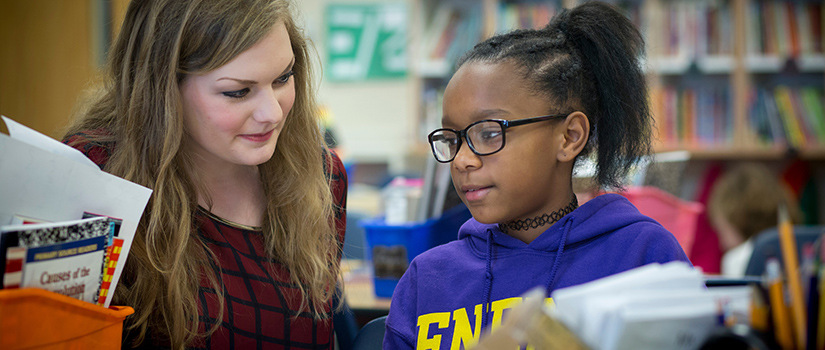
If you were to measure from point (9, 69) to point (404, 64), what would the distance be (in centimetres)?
228

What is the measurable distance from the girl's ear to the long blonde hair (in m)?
0.53

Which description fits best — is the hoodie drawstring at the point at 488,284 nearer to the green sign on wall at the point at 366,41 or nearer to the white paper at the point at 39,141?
the white paper at the point at 39,141

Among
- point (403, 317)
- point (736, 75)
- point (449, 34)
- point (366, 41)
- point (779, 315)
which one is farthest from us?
point (366, 41)

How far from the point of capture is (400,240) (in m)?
1.63

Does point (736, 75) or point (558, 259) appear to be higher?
point (736, 75)

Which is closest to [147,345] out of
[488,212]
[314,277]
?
[314,277]

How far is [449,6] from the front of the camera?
11.7 ft

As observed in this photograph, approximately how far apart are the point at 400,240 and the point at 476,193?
27.8 inches

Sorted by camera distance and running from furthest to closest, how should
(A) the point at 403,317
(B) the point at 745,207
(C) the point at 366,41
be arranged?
1. (C) the point at 366,41
2. (B) the point at 745,207
3. (A) the point at 403,317

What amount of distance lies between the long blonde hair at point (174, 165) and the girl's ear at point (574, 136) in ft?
1.72

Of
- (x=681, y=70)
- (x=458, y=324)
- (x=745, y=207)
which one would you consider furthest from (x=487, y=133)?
(x=681, y=70)

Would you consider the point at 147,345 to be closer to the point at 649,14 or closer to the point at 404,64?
the point at 649,14

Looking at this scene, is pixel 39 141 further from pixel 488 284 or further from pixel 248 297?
pixel 488 284

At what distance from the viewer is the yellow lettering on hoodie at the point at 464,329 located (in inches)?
36.9
